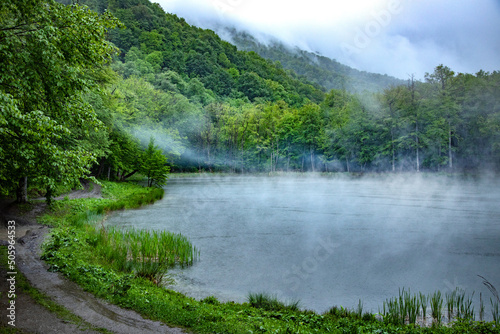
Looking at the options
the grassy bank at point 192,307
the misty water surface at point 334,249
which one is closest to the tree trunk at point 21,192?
the misty water surface at point 334,249

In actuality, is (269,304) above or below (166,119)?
below

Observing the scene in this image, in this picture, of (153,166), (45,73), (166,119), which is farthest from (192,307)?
(166,119)

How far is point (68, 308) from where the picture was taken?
6.02m

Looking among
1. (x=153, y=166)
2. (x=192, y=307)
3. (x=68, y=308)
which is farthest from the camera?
(x=153, y=166)

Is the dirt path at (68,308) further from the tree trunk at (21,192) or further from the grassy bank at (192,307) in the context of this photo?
the tree trunk at (21,192)

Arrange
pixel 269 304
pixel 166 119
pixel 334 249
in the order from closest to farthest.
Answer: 1. pixel 269 304
2. pixel 334 249
3. pixel 166 119

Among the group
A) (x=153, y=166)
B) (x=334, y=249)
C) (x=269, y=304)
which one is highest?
(x=153, y=166)

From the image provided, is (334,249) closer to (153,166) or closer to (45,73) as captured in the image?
(45,73)

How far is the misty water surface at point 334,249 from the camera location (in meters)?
9.24

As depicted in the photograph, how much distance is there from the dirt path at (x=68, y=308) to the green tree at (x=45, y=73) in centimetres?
210

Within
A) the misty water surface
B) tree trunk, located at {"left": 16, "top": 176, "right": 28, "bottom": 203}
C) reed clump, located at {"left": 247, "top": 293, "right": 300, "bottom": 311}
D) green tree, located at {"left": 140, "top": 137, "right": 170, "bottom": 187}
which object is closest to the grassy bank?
reed clump, located at {"left": 247, "top": 293, "right": 300, "bottom": 311}

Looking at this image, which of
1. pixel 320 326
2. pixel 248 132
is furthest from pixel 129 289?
pixel 248 132

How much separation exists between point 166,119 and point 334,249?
5796cm

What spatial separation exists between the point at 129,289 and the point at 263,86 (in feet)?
418
